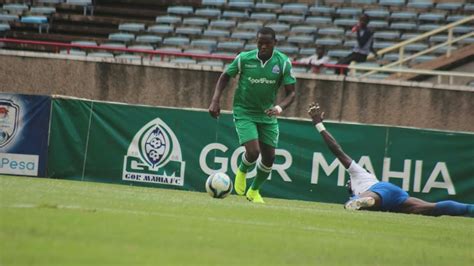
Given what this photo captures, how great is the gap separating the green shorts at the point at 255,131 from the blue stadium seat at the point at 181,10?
48.0 feet

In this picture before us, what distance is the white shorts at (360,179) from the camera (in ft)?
47.3

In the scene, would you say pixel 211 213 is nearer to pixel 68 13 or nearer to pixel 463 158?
pixel 463 158

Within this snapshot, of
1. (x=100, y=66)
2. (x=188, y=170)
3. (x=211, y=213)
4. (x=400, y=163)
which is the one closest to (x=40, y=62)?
(x=100, y=66)

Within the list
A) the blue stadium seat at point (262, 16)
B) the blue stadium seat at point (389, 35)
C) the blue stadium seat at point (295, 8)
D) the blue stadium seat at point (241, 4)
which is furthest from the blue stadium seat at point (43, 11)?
the blue stadium seat at point (389, 35)

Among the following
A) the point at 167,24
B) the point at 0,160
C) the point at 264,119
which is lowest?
the point at 0,160

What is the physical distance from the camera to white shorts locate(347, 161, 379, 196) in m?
14.4

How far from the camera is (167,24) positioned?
2902cm

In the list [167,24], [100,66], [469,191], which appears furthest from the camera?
[167,24]

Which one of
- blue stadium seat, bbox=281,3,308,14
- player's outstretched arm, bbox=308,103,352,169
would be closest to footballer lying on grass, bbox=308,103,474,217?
player's outstretched arm, bbox=308,103,352,169

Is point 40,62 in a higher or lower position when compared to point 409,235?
higher

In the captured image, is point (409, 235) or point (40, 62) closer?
point (409, 235)

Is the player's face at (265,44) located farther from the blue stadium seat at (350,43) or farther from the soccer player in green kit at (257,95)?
the blue stadium seat at (350,43)

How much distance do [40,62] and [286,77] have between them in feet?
32.3

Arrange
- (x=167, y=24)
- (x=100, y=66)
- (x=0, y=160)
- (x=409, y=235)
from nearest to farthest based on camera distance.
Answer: (x=409, y=235)
(x=0, y=160)
(x=100, y=66)
(x=167, y=24)
